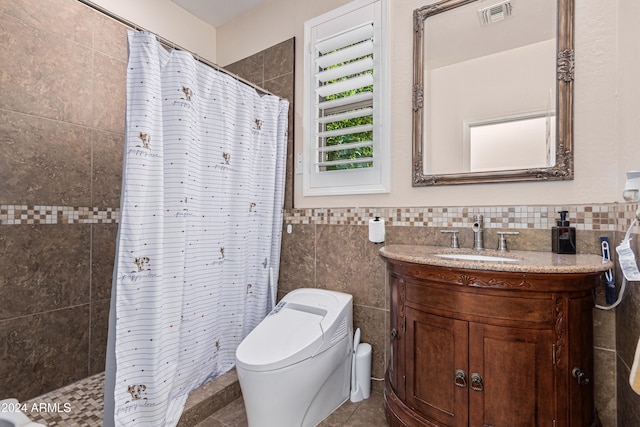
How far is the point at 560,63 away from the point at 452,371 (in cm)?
142

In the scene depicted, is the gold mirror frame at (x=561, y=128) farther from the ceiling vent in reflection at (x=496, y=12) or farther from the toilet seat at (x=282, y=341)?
the toilet seat at (x=282, y=341)

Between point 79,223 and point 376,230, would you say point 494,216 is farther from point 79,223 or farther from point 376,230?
point 79,223

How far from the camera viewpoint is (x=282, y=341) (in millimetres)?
1435

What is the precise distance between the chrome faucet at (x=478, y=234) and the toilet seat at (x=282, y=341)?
34.2 inches

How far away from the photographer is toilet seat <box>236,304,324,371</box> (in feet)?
4.25

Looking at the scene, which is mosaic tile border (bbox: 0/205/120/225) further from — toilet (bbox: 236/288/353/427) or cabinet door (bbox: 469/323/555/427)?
cabinet door (bbox: 469/323/555/427)

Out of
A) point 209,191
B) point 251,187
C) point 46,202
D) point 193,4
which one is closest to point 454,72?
point 251,187

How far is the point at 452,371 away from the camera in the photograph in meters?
1.15

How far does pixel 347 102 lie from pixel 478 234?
1130mm

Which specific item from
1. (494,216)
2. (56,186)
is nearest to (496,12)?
(494,216)

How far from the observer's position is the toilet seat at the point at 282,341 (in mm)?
1297

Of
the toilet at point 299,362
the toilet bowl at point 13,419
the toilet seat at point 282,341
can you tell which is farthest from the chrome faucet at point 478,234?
the toilet bowl at point 13,419

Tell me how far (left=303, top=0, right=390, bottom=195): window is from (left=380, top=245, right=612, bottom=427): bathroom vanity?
85 cm

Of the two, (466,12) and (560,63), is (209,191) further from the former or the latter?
(560,63)
